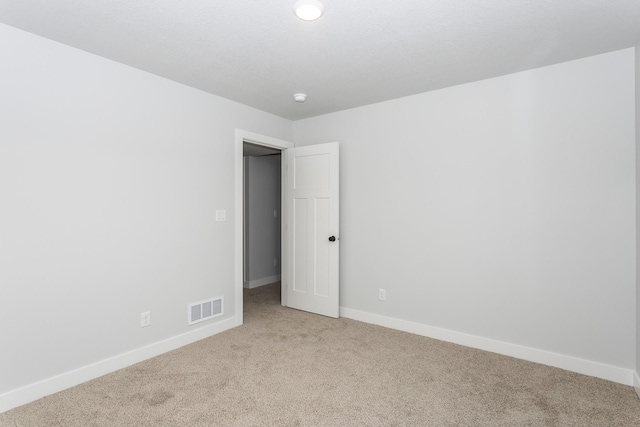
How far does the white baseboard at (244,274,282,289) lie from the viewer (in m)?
5.58

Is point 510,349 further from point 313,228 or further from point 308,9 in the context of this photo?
point 308,9

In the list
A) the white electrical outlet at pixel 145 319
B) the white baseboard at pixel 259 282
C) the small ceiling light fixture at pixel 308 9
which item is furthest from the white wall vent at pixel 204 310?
the small ceiling light fixture at pixel 308 9

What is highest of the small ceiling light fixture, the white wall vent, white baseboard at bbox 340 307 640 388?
the small ceiling light fixture

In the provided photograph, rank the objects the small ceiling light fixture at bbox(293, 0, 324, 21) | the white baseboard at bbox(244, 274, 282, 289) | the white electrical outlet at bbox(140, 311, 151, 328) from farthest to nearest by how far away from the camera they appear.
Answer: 1. the white baseboard at bbox(244, 274, 282, 289)
2. the white electrical outlet at bbox(140, 311, 151, 328)
3. the small ceiling light fixture at bbox(293, 0, 324, 21)

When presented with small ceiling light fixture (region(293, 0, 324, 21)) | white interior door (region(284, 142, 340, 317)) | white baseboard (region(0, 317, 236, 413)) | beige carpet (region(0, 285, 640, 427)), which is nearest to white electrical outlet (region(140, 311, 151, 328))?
white baseboard (region(0, 317, 236, 413))

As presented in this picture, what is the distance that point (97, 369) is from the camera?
2.56 m

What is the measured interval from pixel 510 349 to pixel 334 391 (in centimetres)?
164

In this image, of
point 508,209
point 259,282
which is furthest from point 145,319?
point 508,209

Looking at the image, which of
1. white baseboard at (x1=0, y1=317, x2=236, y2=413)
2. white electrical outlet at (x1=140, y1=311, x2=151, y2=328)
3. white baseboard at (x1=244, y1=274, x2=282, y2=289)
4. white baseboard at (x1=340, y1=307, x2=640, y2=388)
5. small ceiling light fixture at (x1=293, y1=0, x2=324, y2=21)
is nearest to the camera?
small ceiling light fixture at (x1=293, y1=0, x2=324, y2=21)

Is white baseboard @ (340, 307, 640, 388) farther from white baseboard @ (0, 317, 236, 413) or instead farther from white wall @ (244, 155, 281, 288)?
white wall @ (244, 155, 281, 288)

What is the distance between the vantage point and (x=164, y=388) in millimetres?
2400

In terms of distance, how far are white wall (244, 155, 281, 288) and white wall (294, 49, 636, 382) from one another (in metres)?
2.26

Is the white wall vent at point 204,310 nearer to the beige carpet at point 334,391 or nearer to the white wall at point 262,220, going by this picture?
the beige carpet at point 334,391

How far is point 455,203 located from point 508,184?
0.47 m
